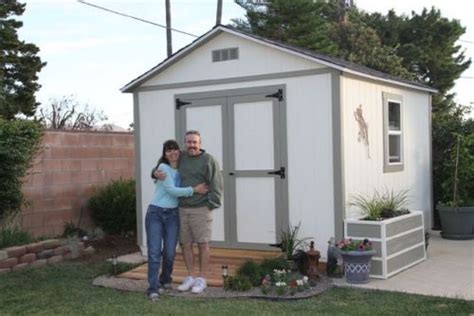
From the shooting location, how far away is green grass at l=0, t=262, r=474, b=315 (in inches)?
212

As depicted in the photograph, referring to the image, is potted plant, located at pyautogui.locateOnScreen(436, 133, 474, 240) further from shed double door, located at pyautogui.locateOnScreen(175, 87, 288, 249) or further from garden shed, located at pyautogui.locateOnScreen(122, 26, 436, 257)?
shed double door, located at pyautogui.locateOnScreen(175, 87, 288, 249)

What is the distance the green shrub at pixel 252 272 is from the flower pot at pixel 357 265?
89cm

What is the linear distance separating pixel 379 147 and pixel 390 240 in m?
1.71

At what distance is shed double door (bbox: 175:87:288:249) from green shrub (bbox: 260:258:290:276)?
0.85 m

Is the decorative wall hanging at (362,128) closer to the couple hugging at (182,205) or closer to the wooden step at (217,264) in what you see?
the wooden step at (217,264)

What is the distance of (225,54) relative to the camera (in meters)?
7.87

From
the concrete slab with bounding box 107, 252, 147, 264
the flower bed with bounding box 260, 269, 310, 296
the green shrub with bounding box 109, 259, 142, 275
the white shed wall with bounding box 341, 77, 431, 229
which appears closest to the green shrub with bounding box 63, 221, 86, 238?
the concrete slab with bounding box 107, 252, 147, 264

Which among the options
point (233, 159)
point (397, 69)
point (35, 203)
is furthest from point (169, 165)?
point (397, 69)

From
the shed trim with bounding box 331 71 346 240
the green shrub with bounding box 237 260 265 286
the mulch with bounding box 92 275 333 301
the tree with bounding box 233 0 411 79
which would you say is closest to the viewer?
the mulch with bounding box 92 275 333 301

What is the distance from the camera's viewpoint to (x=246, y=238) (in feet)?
25.3

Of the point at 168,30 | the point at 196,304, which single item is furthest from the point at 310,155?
the point at 168,30

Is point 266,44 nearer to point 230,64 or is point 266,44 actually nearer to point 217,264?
point 230,64

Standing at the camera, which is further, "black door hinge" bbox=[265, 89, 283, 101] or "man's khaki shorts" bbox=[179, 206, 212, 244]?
"black door hinge" bbox=[265, 89, 283, 101]

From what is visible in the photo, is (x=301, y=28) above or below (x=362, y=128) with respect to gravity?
above
